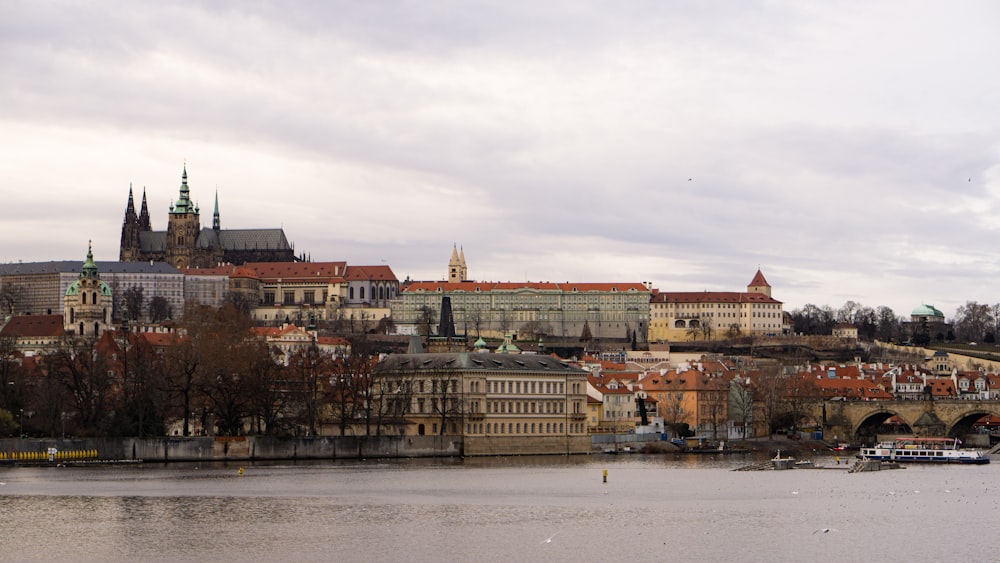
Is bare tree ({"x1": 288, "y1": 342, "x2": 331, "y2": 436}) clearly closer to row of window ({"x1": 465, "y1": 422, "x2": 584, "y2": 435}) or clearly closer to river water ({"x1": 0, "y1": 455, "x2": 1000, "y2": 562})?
row of window ({"x1": 465, "y1": 422, "x2": 584, "y2": 435})

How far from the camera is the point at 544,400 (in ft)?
301

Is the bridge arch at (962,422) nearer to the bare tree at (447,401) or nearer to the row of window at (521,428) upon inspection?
the row of window at (521,428)

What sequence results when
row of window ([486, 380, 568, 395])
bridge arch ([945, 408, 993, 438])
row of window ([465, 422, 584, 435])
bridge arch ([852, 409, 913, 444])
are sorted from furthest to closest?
bridge arch ([852, 409, 913, 444]), bridge arch ([945, 408, 993, 438]), row of window ([486, 380, 568, 395]), row of window ([465, 422, 584, 435])

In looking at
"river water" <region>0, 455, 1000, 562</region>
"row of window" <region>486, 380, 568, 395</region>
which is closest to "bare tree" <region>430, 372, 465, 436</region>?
"row of window" <region>486, 380, 568, 395</region>

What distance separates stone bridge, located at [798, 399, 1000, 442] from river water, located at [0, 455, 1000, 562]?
3030 centimetres

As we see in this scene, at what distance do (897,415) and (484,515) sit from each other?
201ft

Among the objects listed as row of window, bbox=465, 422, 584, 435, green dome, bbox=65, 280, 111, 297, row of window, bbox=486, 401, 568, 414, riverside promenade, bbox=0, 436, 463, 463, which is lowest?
riverside promenade, bbox=0, 436, 463, 463

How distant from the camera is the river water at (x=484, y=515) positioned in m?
42.3

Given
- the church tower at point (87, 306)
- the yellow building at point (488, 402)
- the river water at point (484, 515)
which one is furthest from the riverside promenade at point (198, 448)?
the church tower at point (87, 306)

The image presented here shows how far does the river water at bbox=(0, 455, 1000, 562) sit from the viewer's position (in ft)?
139

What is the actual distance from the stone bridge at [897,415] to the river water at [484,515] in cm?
3030

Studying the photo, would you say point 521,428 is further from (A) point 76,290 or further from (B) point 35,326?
(A) point 76,290

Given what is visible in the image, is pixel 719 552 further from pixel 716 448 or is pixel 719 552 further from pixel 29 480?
pixel 716 448

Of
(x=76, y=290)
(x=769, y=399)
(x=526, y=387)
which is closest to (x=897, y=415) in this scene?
(x=769, y=399)
